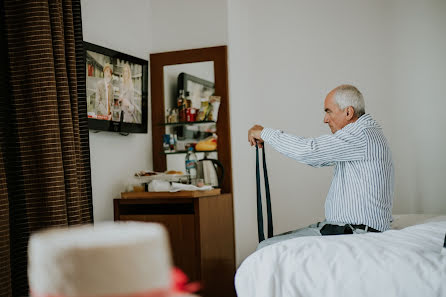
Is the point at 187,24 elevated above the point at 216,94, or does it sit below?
above

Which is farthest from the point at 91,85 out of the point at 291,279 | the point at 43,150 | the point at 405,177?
the point at 405,177

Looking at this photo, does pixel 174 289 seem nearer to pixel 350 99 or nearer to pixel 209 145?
pixel 350 99

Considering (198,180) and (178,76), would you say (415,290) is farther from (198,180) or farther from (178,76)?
(178,76)

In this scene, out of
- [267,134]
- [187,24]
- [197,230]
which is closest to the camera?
[267,134]

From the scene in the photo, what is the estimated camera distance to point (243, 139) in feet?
13.0

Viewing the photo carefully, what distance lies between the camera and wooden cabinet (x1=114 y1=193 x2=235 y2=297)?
3184mm

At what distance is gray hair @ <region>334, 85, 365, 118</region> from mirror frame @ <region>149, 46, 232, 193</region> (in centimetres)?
109

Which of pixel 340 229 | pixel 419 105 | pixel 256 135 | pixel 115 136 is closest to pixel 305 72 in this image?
pixel 419 105

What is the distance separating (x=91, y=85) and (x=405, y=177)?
95.9 inches

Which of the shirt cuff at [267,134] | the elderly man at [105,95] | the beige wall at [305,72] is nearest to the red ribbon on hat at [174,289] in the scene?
the shirt cuff at [267,134]

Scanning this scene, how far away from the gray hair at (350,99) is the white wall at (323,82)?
104cm

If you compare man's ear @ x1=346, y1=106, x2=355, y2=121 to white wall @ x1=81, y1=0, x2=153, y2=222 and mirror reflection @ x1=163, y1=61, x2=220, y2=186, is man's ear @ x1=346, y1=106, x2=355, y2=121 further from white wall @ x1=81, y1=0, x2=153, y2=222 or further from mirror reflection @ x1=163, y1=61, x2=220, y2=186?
white wall @ x1=81, y1=0, x2=153, y2=222

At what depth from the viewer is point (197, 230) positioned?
10.4 ft

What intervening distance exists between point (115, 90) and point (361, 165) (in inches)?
67.3
